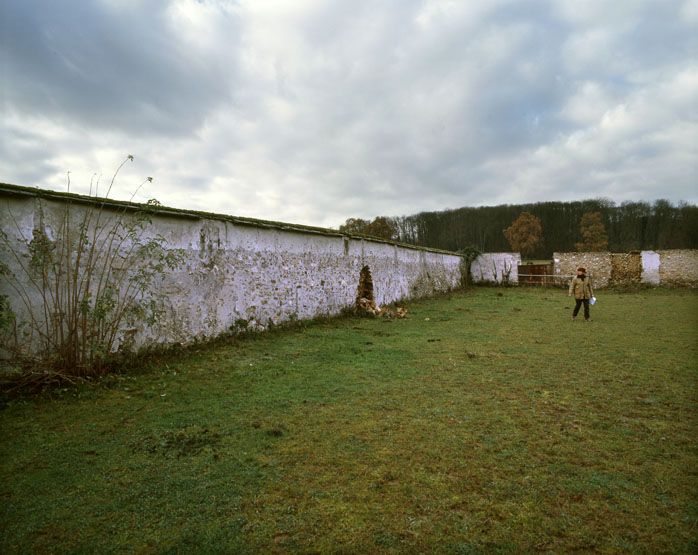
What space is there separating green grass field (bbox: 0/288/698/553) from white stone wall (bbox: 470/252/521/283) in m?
19.0

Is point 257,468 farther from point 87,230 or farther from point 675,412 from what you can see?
point 87,230

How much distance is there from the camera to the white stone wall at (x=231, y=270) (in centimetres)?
507

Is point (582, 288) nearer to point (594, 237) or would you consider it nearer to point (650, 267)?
point (650, 267)

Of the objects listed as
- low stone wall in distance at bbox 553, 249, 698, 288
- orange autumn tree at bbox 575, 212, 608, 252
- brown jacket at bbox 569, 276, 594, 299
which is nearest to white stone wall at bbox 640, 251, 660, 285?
low stone wall in distance at bbox 553, 249, 698, 288

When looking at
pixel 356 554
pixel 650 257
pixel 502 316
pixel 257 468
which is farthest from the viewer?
pixel 650 257

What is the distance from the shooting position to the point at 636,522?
7.29ft

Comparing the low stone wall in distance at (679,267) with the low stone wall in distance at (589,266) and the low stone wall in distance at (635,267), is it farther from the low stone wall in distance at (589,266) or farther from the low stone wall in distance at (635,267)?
the low stone wall in distance at (589,266)

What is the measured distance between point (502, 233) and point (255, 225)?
46.7 meters

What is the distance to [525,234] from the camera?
4388 cm

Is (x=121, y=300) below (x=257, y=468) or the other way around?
the other way around

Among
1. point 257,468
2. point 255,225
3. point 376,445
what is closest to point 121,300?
point 255,225

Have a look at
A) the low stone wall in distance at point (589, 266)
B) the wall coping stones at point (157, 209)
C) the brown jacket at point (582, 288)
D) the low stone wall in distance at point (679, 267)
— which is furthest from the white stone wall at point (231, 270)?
the low stone wall in distance at point (679, 267)

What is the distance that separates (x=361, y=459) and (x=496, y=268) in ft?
77.5

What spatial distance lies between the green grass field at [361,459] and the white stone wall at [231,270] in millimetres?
1324
